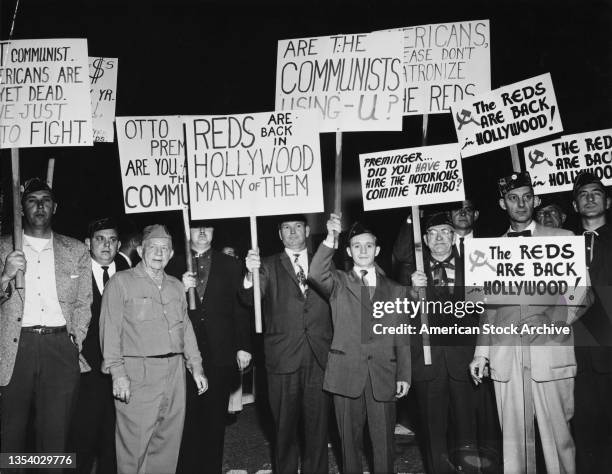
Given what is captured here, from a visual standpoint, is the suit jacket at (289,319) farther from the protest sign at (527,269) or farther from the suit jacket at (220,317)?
the protest sign at (527,269)

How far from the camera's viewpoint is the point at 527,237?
3711mm

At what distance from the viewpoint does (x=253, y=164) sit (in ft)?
13.9

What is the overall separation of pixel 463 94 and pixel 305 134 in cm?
171

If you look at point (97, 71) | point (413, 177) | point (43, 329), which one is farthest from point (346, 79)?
point (43, 329)

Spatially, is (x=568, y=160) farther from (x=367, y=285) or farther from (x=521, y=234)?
(x=367, y=285)

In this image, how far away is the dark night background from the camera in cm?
667

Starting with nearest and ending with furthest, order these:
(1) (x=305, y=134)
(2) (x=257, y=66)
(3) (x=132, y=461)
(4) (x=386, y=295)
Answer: (3) (x=132, y=461) < (4) (x=386, y=295) < (1) (x=305, y=134) < (2) (x=257, y=66)

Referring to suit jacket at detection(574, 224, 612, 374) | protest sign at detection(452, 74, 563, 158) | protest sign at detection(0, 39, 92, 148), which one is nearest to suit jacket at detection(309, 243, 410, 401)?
suit jacket at detection(574, 224, 612, 374)

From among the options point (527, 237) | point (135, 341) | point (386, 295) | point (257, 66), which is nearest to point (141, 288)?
point (135, 341)

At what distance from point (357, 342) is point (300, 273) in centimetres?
79

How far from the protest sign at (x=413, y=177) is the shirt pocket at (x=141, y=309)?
2.05 meters

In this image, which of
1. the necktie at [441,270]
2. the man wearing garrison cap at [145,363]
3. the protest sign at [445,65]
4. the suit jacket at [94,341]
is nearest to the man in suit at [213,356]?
the man wearing garrison cap at [145,363]

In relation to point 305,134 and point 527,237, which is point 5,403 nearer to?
point 305,134

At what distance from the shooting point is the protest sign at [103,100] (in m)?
5.04
